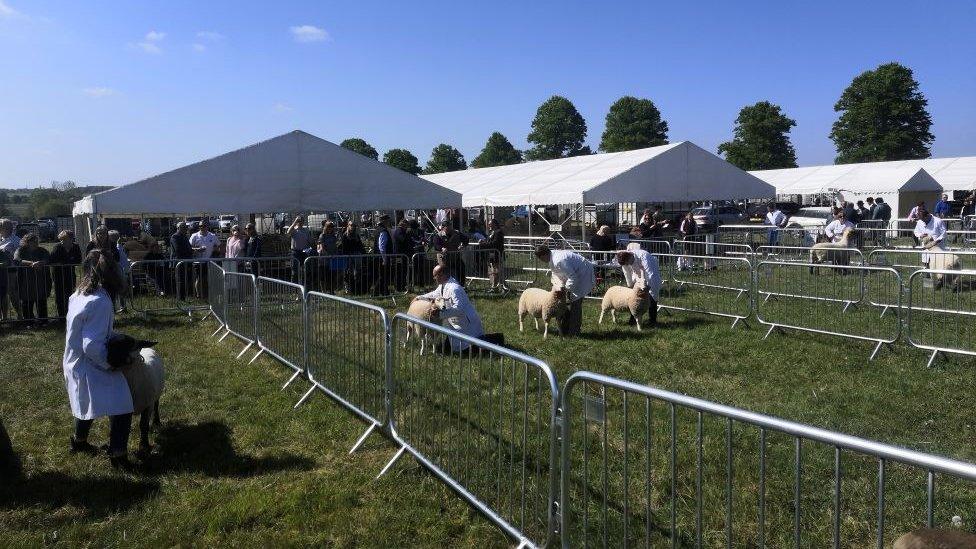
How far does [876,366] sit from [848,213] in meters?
18.1

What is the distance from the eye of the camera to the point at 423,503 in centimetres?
461

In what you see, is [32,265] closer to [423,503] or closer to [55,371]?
[55,371]

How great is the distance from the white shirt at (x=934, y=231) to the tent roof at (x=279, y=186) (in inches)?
472

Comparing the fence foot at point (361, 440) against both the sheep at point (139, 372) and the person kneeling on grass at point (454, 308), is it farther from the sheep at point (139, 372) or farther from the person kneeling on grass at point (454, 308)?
the person kneeling on grass at point (454, 308)

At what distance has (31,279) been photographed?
11.6 m

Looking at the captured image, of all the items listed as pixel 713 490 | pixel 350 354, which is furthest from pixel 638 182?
pixel 713 490

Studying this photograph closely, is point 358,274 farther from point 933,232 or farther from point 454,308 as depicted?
point 933,232

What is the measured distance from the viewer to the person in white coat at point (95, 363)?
5.06 m

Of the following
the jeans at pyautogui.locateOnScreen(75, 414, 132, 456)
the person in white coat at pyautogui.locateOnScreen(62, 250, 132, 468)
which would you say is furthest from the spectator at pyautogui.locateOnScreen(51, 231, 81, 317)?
the jeans at pyautogui.locateOnScreen(75, 414, 132, 456)

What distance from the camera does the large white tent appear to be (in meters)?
34.9

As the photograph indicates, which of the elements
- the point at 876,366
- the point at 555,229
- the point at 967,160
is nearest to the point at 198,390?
the point at 876,366

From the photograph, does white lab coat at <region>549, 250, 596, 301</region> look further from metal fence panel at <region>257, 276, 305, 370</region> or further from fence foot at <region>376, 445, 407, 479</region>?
fence foot at <region>376, 445, 407, 479</region>

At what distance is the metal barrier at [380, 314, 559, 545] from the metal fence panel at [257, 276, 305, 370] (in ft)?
7.61

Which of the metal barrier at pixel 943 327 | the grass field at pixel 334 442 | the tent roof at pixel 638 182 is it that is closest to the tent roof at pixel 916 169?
the tent roof at pixel 638 182
